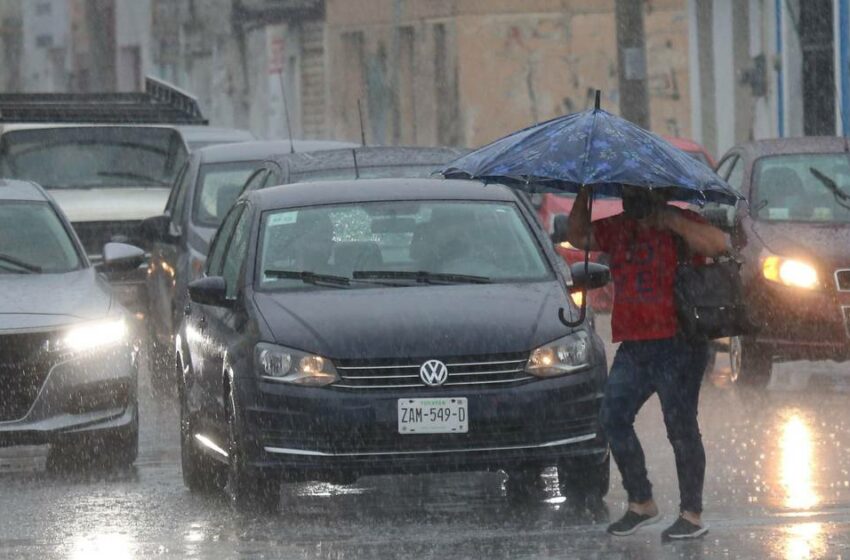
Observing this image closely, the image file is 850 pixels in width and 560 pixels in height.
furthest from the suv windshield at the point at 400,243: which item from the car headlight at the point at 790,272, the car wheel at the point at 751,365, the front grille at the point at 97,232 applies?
the front grille at the point at 97,232

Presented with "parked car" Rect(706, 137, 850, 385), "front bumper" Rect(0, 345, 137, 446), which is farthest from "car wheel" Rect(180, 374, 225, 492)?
"parked car" Rect(706, 137, 850, 385)

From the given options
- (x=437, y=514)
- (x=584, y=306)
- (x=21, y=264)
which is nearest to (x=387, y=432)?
(x=437, y=514)

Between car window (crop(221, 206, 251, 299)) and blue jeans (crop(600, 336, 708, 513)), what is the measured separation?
2098 mm

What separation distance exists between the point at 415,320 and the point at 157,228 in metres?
6.75

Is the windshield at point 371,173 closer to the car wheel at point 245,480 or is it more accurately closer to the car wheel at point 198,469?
the car wheel at point 198,469

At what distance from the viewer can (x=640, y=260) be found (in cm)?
932

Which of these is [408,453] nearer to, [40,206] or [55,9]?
[40,206]

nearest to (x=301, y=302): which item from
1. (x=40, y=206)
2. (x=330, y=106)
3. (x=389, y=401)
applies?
(x=389, y=401)

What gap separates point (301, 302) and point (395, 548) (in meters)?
1.46

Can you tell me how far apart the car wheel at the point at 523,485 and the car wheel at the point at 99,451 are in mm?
2166

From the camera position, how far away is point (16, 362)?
455 inches

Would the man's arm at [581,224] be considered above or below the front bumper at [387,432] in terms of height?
above

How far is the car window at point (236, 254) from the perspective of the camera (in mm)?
10969

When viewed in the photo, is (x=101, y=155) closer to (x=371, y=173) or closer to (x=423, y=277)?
(x=371, y=173)
